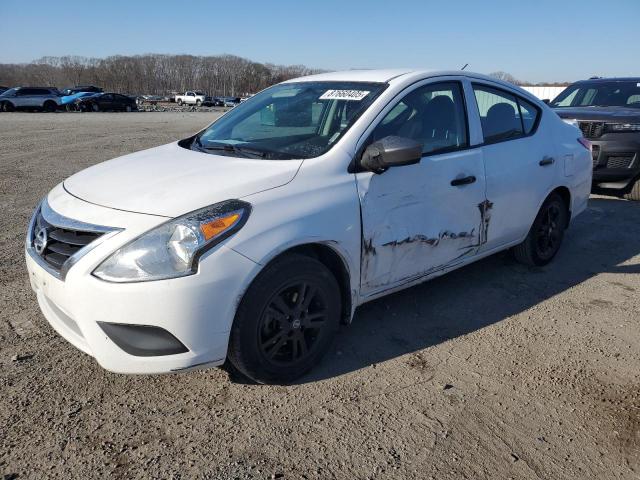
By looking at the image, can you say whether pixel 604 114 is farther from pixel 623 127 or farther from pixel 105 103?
pixel 105 103

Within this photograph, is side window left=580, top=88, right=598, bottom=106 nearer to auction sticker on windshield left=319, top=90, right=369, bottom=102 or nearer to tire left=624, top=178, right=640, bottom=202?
tire left=624, top=178, right=640, bottom=202

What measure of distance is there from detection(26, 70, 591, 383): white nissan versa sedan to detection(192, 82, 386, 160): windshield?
2 cm

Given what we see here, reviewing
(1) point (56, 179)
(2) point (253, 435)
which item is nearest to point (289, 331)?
(2) point (253, 435)

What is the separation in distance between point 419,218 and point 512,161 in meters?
1.20

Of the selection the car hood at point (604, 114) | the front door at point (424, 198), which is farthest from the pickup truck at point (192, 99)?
the front door at point (424, 198)

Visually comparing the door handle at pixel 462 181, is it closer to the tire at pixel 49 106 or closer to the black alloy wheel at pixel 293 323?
the black alloy wheel at pixel 293 323

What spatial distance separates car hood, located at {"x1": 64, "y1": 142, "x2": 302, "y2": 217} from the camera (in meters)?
2.64

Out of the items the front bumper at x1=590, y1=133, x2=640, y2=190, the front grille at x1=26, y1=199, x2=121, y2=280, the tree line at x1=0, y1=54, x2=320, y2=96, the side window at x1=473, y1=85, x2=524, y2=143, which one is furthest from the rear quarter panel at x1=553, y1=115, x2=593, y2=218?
the tree line at x1=0, y1=54, x2=320, y2=96

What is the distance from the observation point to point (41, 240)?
2.81 meters

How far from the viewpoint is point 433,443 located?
8.22ft

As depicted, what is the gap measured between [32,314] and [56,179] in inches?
229

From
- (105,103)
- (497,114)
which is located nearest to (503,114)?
(497,114)

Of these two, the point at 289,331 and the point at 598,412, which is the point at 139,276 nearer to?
the point at 289,331

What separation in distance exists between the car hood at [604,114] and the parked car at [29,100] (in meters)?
35.4
